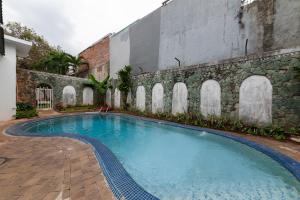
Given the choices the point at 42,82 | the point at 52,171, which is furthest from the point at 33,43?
the point at 52,171

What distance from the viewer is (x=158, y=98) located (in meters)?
12.0

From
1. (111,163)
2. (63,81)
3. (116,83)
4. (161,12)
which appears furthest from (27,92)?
(111,163)

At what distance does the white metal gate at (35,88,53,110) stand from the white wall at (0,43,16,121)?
5.19m

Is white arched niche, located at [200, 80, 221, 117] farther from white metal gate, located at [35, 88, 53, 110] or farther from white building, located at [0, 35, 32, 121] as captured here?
white metal gate, located at [35, 88, 53, 110]

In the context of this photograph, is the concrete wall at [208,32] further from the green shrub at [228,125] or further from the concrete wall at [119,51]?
the green shrub at [228,125]

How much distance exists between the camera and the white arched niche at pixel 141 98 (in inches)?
523

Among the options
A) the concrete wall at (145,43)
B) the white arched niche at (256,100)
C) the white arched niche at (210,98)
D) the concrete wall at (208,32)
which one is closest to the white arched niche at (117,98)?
the concrete wall at (145,43)

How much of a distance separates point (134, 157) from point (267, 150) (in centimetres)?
371

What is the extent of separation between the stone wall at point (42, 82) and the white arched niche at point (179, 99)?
1068 cm

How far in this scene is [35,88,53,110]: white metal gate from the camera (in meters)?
14.5

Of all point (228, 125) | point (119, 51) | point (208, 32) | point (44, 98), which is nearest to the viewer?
point (228, 125)

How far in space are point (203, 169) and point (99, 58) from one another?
19.1m

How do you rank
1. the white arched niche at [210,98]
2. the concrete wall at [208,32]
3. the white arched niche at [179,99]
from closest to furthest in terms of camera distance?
1. the concrete wall at [208,32]
2. the white arched niche at [210,98]
3. the white arched niche at [179,99]

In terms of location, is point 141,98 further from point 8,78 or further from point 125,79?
point 8,78
